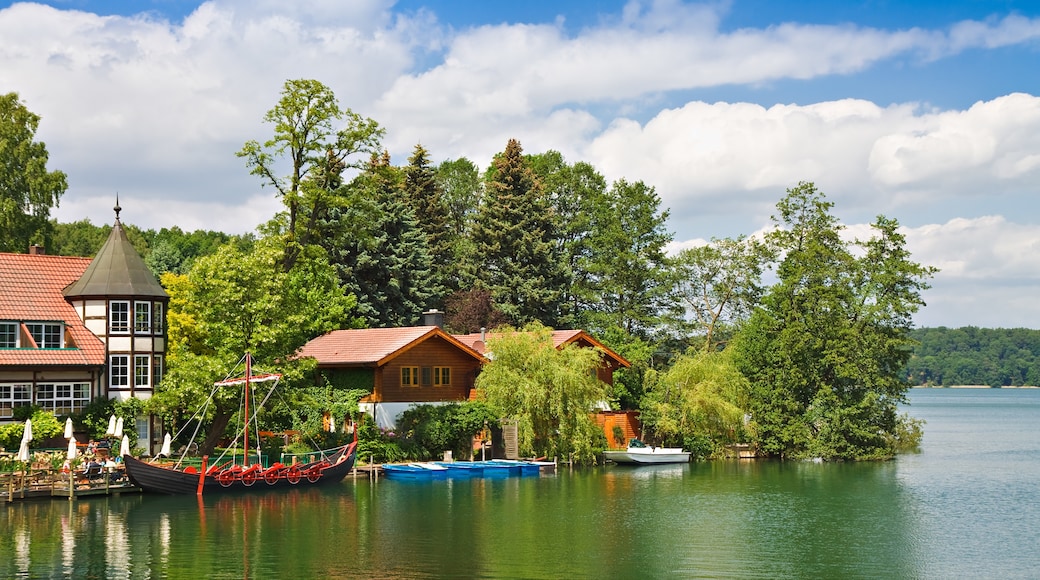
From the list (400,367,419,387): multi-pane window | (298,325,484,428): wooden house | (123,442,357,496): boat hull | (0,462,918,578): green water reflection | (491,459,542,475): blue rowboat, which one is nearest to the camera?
(0,462,918,578): green water reflection

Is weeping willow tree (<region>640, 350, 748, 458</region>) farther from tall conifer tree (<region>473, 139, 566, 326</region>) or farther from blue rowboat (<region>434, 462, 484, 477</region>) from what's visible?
tall conifer tree (<region>473, 139, 566, 326</region>)

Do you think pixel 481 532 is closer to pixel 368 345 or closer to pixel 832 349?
pixel 368 345

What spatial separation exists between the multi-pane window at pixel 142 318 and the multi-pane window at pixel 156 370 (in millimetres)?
1193

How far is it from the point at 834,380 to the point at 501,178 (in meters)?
27.2

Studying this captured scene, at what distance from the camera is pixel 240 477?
4091 cm

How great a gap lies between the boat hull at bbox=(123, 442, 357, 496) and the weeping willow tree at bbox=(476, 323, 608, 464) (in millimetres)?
8331

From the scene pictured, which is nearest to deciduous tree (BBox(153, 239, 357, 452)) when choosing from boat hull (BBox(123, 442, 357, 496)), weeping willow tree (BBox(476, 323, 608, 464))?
boat hull (BBox(123, 442, 357, 496))

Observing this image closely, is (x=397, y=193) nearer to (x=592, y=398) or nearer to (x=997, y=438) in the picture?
(x=592, y=398)

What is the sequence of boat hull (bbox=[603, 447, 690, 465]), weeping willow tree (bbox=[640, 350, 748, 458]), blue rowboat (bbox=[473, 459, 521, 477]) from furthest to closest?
weeping willow tree (bbox=[640, 350, 748, 458]), boat hull (bbox=[603, 447, 690, 465]), blue rowboat (bbox=[473, 459, 521, 477])

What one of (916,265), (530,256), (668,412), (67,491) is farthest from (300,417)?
(916,265)

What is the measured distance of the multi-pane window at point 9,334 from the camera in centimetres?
4406

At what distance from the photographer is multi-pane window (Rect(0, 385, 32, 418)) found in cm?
4294

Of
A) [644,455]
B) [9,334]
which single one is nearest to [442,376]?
[644,455]

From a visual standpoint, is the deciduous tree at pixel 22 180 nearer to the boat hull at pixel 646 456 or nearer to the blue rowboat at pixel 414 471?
the blue rowboat at pixel 414 471
